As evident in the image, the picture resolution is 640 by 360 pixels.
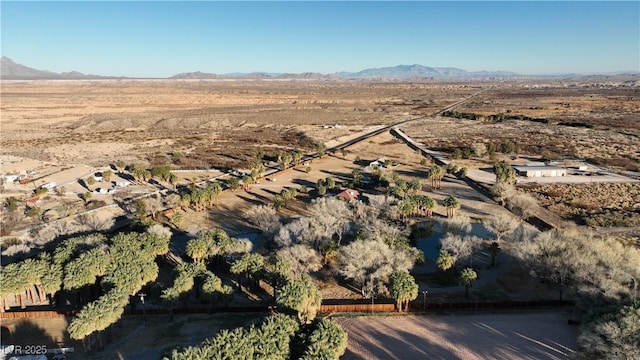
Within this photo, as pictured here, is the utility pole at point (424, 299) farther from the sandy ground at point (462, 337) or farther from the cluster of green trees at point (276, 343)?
the cluster of green trees at point (276, 343)

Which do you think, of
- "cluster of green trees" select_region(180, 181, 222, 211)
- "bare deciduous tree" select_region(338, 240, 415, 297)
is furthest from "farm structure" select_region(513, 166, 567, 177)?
"cluster of green trees" select_region(180, 181, 222, 211)

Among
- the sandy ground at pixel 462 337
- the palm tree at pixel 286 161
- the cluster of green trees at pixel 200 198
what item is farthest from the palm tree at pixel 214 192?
the sandy ground at pixel 462 337

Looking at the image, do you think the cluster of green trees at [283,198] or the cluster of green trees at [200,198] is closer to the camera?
the cluster of green trees at [200,198]

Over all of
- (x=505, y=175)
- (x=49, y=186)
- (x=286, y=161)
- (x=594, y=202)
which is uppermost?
(x=505, y=175)

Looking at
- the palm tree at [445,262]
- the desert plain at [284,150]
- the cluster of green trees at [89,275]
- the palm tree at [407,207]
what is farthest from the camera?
the desert plain at [284,150]

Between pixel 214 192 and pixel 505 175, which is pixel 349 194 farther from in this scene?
pixel 505 175

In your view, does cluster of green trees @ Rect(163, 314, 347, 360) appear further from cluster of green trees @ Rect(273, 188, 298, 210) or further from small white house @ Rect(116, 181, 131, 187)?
small white house @ Rect(116, 181, 131, 187)

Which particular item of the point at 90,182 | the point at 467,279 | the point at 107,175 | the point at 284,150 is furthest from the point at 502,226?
the point at 107,175

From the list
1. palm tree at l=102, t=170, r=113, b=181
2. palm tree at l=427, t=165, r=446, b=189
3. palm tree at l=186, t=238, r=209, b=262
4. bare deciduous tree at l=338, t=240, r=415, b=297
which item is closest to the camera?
bare deciduous tree at l=338, t=240, r=415, b=297
